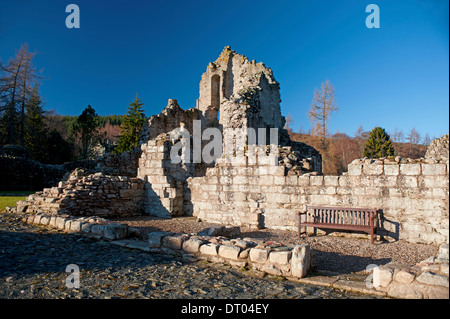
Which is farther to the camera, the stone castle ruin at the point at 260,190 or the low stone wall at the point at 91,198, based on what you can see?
the low stone wall at the point at 91,198

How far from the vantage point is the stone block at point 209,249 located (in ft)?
16.9

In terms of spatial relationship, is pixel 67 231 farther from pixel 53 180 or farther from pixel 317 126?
pixel 317 126

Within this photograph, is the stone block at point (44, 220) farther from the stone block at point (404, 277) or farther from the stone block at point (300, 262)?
the stone block at point (404, 277)

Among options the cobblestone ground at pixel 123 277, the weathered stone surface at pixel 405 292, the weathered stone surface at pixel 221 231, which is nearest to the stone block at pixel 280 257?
the cobblestone ground at pixel 123 277

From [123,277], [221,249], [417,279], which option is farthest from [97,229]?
[417,279]

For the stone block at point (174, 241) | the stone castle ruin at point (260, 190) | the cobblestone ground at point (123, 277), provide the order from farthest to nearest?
1. the stone castle ruin at point (260, 190)
2. the stone block at point (174, 241)
3. the cobblestone ground at point (123, 277)

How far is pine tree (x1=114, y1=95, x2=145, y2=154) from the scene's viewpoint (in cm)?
3011

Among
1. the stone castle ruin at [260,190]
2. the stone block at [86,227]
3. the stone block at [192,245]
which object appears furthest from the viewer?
the stone block at [86,227]

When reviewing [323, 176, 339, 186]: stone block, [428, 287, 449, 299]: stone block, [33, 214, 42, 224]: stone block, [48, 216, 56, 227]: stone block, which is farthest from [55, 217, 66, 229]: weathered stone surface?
[428, 287, 449, 299]: stone block

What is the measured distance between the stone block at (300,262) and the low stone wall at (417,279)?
937 mm

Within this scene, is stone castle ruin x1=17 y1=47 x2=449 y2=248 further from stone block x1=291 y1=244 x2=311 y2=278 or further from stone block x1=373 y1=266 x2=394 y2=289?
stone block x1=373 y1=266 x2=394 y2=289

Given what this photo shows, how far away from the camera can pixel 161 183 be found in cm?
1066

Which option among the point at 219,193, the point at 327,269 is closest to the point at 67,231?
the point at 219,193

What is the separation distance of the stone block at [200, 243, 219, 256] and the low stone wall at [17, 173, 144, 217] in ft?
18.7
